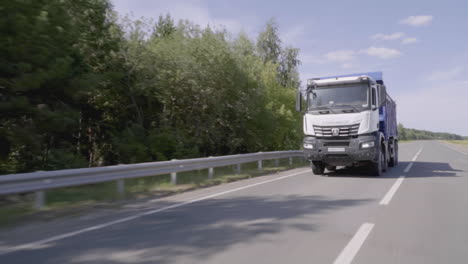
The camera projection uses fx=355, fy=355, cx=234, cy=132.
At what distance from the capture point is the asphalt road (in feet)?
13.4

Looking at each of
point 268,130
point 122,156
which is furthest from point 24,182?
point 268,130

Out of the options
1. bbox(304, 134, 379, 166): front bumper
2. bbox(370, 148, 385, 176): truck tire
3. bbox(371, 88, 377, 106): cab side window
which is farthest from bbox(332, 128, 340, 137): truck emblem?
bbox(370, 148, 385, 176): truck tire

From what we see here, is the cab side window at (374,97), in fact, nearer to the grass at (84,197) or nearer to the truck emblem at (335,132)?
the truck emblem at (335,132)

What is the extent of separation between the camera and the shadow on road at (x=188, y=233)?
4098 millimetres

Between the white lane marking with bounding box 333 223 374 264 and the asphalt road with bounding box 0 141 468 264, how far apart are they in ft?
0.04

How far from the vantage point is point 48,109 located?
10.4 metres

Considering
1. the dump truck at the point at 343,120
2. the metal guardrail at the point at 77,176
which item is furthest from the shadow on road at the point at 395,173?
the metal guardrail at the point at 77,176

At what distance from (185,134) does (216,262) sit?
12898 millimetres

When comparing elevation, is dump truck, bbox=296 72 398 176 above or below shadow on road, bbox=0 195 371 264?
above

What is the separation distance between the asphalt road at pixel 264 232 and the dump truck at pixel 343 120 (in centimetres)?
313

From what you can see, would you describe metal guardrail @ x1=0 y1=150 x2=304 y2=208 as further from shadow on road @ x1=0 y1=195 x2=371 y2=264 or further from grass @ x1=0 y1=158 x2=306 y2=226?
shadow on road @ x1=0 y1=195 x2=371 y2=264

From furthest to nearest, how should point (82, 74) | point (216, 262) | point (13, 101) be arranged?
point (82, 74) → point (13, 101) → point (216, 262)

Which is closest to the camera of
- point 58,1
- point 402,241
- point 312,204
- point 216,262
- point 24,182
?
point 216,262

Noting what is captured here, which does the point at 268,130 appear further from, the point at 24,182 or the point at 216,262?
the point at 216,262
